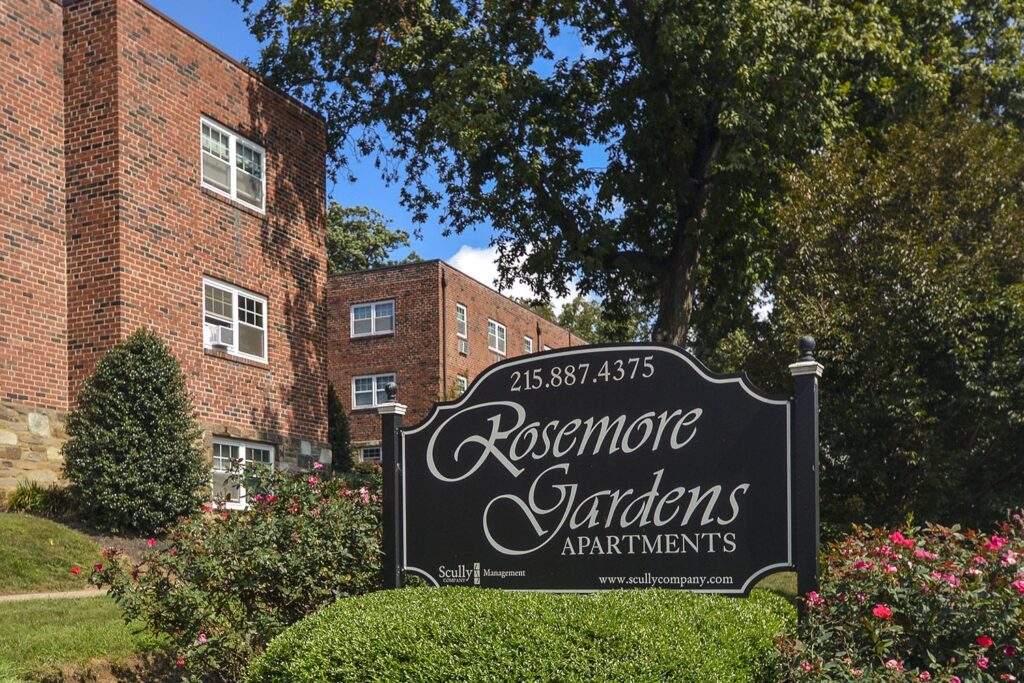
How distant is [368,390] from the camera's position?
3619cm

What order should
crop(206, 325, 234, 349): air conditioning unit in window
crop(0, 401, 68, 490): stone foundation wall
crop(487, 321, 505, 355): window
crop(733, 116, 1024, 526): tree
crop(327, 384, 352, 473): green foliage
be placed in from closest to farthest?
1. crop(733, 116, 1024, 526): tree
2. crop(0, 401, 68, 490): stone foundation wall
3. crop(206, 325, 234, 349): air conditioning unit in window
4. crop(327, 384, 352, 473): green foliage
5. crop(487, 321, 505, 355): window

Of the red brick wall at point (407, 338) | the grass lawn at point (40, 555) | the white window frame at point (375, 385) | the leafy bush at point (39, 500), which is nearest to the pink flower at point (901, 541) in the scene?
the grass lawn at point (40, 555)

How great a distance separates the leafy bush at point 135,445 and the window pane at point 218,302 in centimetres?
213

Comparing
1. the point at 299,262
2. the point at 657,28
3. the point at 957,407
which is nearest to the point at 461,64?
the point at 657,28

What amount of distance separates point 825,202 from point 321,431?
11.1 m

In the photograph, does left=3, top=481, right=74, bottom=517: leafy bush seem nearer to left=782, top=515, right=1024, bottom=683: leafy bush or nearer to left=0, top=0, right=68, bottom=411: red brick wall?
left=0, top=0, right=68, bottom=411: red brick wall

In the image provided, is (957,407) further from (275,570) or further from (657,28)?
(275,570)

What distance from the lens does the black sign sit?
7168 mm

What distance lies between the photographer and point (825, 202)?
1616 centimetres

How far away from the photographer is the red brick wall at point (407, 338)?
115 ft

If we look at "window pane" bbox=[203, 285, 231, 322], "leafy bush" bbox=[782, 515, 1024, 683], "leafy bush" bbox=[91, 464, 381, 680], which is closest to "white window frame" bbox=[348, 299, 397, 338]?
"window pane" bbox=[203, 285, 231, 322]

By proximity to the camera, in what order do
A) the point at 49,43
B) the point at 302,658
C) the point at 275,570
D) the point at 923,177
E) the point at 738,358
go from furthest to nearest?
1. the point at 738,358
2. the point at 49,43
3. the point at 923,177
4. the point at 275,570
5. the point at 302,658

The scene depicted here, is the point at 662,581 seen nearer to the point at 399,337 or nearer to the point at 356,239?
the point at 399,337

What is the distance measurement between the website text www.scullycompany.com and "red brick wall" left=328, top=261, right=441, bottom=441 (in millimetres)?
27006
